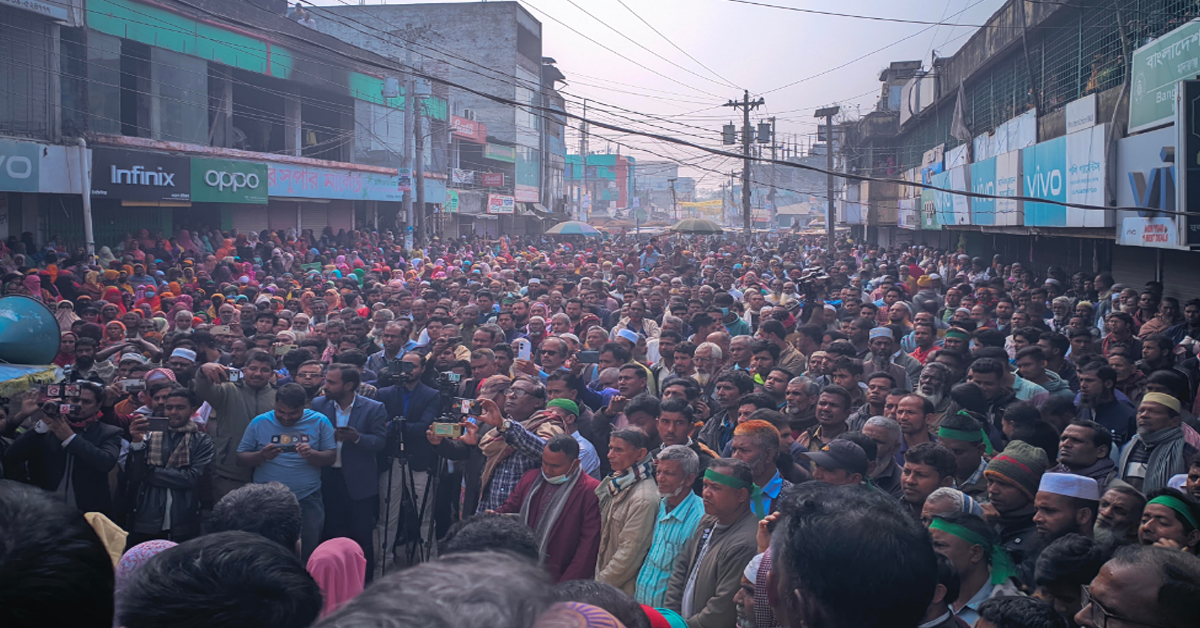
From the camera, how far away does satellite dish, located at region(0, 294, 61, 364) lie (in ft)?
22.0

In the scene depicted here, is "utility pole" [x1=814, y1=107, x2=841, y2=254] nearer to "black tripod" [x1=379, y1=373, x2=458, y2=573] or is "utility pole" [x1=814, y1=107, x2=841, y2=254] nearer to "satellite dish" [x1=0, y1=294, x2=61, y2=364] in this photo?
"black tripod" [x1=379, y1=373, x2=458, y2=573]

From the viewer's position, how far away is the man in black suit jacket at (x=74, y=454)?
5.12 metres

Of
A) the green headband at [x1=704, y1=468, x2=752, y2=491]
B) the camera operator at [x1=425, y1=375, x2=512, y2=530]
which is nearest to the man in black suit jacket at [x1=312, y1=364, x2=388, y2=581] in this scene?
the camera operator at [x1=425, y1=375, x2=512, y2=530]

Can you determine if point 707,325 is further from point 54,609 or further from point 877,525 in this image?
point 54,609

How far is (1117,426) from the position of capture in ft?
19.1

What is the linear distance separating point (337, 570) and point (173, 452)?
7.20 feet

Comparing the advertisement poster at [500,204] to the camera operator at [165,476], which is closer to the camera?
the camera operator at [165,476]

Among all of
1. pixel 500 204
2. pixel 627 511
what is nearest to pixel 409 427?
pixel 627 511

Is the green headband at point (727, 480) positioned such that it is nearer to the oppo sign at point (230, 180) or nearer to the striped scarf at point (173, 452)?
the striped scarf at point (173, 452)

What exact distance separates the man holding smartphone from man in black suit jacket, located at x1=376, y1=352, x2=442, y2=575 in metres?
0.70

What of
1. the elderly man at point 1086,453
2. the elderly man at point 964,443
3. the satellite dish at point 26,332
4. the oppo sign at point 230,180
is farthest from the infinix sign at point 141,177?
the elderly man at point 1086,453

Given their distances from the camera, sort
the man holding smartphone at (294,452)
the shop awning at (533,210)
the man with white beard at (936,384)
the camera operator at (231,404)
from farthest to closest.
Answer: the shop awning at (533,210) → the man with white beard at (936,384) → the camera operator at (231,404) → the man holding smartphone at (294,452)

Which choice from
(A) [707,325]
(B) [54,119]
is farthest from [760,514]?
(B) [54,119]

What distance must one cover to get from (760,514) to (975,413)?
2.41 m
